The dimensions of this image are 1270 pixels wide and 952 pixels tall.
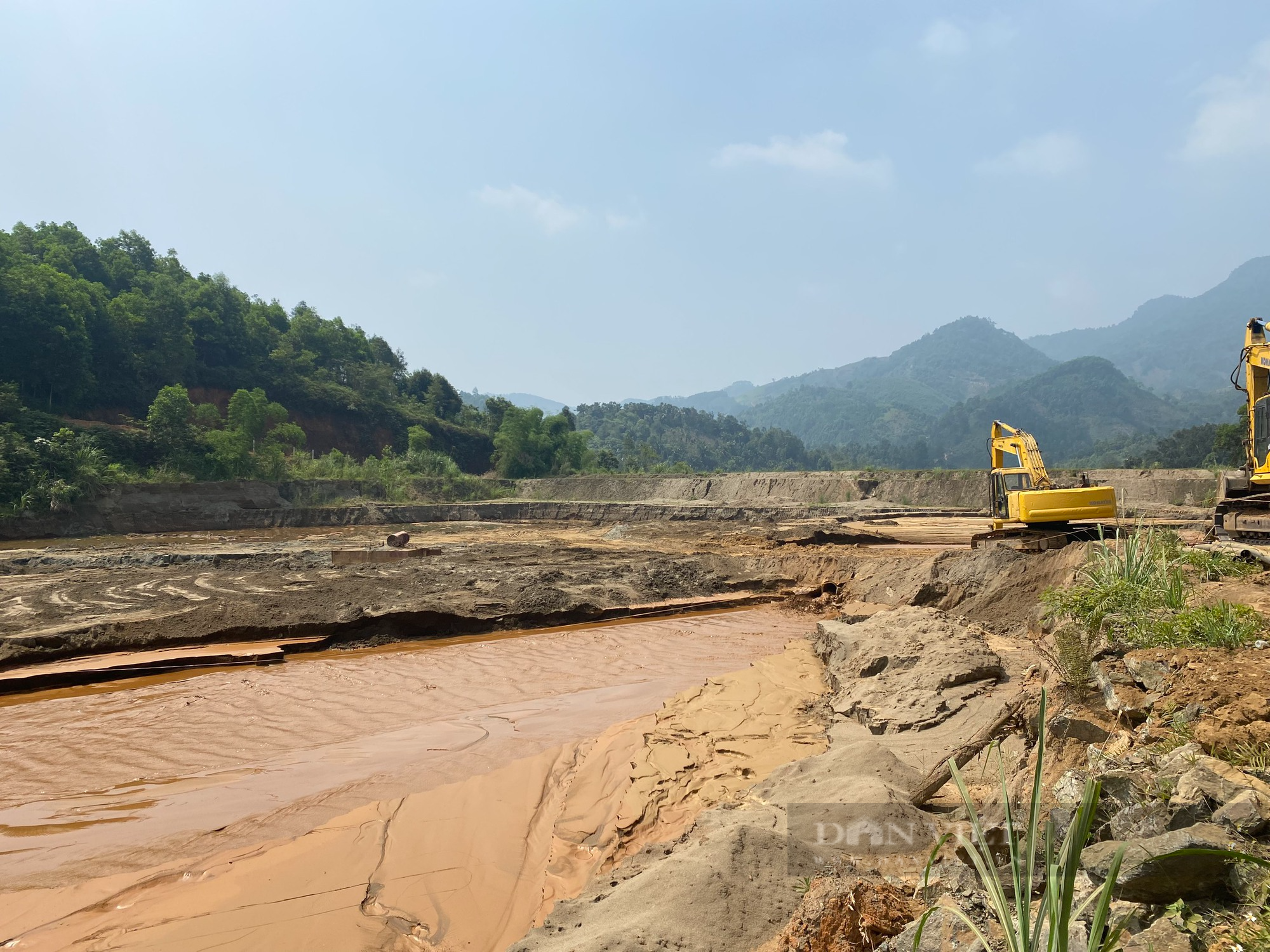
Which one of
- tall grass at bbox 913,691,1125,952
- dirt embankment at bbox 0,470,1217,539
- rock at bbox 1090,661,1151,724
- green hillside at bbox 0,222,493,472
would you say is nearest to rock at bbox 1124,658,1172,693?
rock at bbox 1090,661,1151,724

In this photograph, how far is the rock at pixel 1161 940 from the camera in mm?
2010

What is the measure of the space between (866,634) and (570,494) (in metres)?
40.9

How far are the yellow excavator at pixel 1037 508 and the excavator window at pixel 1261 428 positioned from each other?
2.27m

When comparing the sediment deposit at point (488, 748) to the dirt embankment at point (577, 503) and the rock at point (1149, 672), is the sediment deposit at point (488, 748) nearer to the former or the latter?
the rock at point (1149, 672)

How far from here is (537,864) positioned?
443 centimetres

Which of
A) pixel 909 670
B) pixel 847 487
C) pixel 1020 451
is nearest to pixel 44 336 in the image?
pixel 847 487

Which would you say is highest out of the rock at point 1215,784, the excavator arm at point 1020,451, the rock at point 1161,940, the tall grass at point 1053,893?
the excavator arm at point 1020,451

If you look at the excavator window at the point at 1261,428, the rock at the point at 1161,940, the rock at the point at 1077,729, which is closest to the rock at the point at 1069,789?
the rock at the point at 1077,729

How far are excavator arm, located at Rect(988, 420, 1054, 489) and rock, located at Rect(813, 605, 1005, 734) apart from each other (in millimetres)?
6313

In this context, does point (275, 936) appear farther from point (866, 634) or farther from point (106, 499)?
point (106, 499)

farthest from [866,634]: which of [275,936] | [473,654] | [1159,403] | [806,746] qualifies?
[1159,403]

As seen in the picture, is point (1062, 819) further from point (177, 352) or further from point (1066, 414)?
point (1066, 414)

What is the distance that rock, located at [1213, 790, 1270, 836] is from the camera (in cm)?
233

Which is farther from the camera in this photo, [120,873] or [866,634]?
[866,634]
